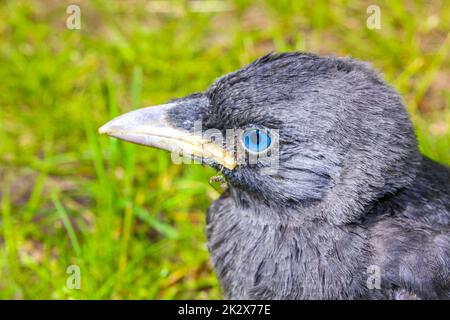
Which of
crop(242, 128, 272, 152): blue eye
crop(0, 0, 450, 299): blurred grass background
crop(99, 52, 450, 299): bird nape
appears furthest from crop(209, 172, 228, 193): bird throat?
crop(0, 0, 450, 299): blurred grass background

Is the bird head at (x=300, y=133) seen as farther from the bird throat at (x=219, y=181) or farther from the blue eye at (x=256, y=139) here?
the bird throat at (x=219, y=181)

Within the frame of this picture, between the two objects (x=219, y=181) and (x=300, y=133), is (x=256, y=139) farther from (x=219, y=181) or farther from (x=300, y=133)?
(x=219, y=181)

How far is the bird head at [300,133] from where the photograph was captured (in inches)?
125

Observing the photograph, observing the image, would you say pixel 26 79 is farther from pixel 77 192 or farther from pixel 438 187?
pixel 438 187

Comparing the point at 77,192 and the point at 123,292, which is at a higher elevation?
the point at 77,192

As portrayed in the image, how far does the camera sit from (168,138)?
134 inches

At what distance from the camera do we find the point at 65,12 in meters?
5.91

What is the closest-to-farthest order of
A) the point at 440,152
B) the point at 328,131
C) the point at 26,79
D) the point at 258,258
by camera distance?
the point at 328,131, the point at 258,258, the point at 440,152, the point at 26,79

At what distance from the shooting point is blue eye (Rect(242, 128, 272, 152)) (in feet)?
10.7

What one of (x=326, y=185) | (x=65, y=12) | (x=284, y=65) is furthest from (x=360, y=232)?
(x=65, y=12)

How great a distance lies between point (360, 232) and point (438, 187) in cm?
47

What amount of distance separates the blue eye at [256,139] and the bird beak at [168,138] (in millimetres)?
117

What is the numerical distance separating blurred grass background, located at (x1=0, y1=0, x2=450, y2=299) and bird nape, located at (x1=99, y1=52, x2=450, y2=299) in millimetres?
984

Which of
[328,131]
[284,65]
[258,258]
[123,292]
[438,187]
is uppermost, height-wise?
[284,65]
